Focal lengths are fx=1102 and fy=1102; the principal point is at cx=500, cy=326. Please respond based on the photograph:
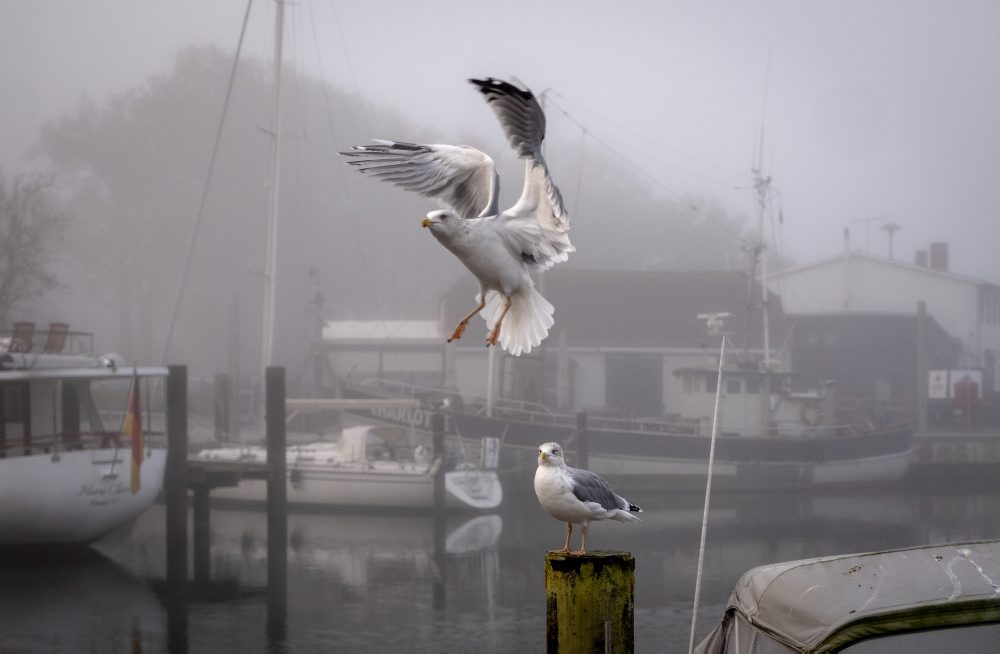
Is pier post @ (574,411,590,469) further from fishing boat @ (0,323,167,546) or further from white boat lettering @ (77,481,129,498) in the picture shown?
white boat lettering @ (77,481,129,498)

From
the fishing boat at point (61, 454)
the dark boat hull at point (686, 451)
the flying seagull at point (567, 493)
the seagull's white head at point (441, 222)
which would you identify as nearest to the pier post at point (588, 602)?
the flying seagull at point (567, 493)

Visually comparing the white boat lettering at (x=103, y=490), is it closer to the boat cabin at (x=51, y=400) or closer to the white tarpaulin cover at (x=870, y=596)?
the boat cabin at (x=51, y=400)

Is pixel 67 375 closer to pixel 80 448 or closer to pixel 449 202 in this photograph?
pixel 80 448

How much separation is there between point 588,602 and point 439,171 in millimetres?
2333

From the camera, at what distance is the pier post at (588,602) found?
168 inches

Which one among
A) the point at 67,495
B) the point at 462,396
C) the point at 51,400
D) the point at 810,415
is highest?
the point at 51,400

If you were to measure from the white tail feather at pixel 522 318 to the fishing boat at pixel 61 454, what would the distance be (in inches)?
630

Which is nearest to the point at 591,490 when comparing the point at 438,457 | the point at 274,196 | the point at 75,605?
the point at 75,605

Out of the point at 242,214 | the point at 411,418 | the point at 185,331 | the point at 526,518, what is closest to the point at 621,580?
the point at 526,518

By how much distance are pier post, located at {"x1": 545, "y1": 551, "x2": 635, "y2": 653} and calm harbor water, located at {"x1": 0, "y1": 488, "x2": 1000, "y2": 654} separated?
1171 centimetres

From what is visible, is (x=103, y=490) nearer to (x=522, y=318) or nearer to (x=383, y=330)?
(x=522, y=318)

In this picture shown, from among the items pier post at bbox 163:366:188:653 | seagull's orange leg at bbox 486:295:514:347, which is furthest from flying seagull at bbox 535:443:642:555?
pier post at bbox 163:366:188:653

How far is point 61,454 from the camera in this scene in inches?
786

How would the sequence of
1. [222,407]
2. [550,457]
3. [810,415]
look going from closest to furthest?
1. [550,457]
2. [222,407]
3. [810,415]
